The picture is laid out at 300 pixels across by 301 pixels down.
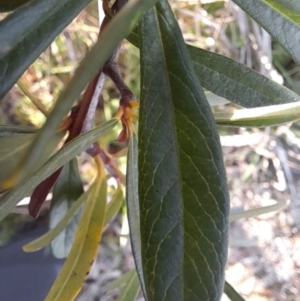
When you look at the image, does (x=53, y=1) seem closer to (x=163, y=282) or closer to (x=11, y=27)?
(x=11, y=27)

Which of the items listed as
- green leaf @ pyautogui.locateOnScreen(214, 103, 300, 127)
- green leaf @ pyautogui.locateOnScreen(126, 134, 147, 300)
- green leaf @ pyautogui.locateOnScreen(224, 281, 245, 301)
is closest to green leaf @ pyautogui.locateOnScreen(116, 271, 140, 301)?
green leaf @ pyautogui.locateOnScreen(224, 281, 245, 301)

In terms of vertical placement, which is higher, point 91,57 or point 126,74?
point 91,57

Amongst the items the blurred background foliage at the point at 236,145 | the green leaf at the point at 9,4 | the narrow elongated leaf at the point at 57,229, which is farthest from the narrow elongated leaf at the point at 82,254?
the blurred background foliage at the point at 236,145

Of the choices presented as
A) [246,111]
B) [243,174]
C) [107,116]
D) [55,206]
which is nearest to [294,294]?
[243,174]

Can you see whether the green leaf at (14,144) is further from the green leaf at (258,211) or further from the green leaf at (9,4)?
the green leaf at (258,211)

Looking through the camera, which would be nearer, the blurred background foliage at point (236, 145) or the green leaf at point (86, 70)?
the green leaf at point (86, 70)
